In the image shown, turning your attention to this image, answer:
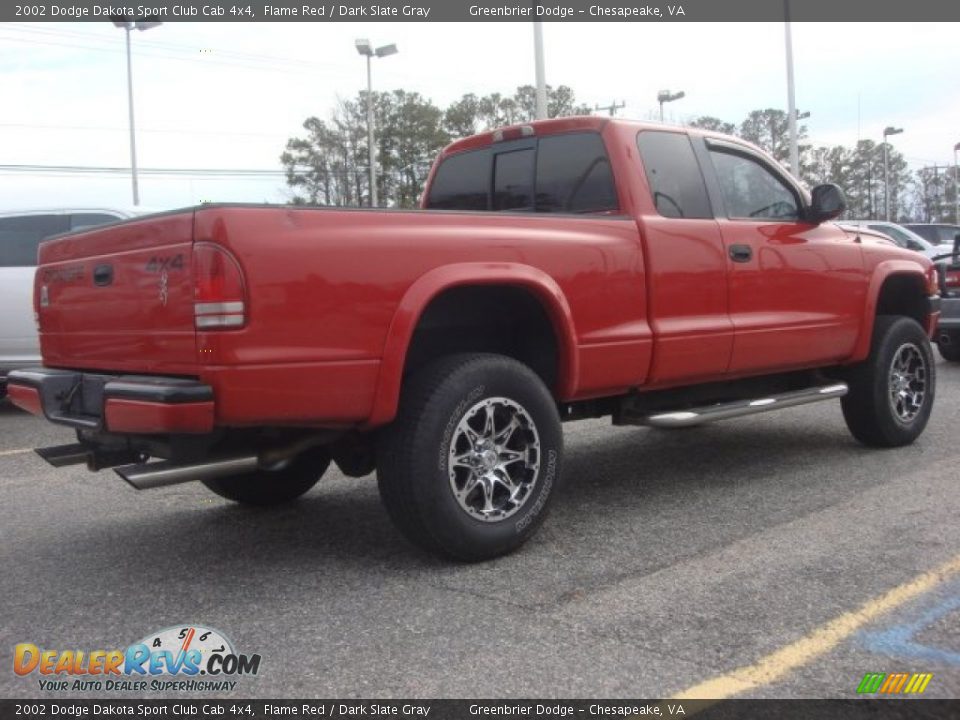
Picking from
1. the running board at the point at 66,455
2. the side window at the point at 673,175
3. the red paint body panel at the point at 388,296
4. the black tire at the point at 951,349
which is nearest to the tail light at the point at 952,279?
the black tire at the point at 951,349

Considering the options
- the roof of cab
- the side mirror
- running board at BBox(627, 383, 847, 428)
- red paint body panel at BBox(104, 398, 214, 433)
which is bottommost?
running board at BBox(627, 383, 847, 428)

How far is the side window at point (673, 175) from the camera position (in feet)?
16.8

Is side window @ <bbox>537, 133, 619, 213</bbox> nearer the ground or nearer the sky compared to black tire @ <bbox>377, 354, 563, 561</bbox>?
nearer the sky

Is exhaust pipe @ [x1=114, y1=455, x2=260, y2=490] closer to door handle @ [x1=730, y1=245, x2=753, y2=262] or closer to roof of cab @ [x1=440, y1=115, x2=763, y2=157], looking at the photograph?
roof of cab @ [x1=440, y1=115, x2=763, y2=157]

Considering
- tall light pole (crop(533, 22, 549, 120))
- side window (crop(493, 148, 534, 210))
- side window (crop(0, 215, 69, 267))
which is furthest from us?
tall light pole (crop(533, 22, 549, 120))

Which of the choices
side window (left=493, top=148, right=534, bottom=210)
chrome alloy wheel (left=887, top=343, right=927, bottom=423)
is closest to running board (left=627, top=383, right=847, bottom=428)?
chrome alloy wheel (left=887, top=343, right=927, bottom=423)

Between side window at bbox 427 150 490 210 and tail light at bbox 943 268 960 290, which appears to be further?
tail light at bbox 943 268 960 290

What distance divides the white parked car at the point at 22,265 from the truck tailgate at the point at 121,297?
16.2ft

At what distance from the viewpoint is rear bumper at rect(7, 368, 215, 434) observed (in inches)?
135

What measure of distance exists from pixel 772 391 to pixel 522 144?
87.6 inches

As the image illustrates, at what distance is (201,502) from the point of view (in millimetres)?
5594

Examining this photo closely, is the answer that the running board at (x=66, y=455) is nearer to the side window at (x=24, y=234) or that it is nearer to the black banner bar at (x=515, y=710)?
the black banner bar at (x=515, y=710)

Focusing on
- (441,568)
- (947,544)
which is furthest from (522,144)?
(947,544)

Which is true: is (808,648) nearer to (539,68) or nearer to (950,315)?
(950,315)
